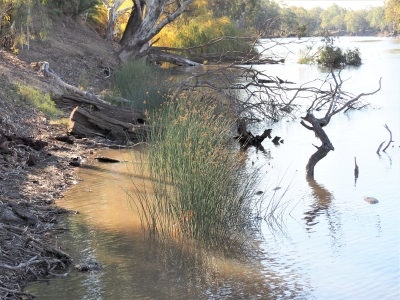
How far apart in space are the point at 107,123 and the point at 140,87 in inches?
101

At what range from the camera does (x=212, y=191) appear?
17.3 feet

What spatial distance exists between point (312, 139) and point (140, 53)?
10688mm

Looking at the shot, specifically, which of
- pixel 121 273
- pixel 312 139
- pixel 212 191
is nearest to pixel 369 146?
pixel 312 139

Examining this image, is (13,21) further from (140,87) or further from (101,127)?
(101,127)

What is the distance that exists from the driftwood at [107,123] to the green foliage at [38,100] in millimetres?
592

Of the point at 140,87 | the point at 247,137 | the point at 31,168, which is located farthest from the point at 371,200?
the point at 140,87

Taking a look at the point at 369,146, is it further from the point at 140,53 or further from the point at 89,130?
the point at 140,53

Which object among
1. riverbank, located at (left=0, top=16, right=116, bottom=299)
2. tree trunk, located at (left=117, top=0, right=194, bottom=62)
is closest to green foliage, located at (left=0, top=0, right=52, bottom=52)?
riverbank, located at (left=0, top=16, right=116, bottom=299)

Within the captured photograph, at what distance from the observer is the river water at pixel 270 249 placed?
454cm

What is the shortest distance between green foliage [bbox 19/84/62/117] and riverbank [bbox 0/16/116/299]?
0.10 m

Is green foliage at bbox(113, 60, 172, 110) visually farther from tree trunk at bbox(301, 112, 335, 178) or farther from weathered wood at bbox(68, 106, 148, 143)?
tree trunk at bbox(301, 112, 335, 178)

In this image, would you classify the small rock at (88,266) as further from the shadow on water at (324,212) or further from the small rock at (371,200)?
the small rock at (371,200)

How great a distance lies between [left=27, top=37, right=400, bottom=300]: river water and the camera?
14.9ft

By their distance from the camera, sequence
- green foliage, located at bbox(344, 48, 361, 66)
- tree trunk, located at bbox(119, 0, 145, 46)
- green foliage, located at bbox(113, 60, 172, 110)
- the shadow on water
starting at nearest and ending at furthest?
the shadow on water, green foliage, located at bbox(113, 60, 172, 110), tree trunk, located at bbox(119, 0, 145, 46), green foliage, located at bbox(344, 48, 361, 66)
